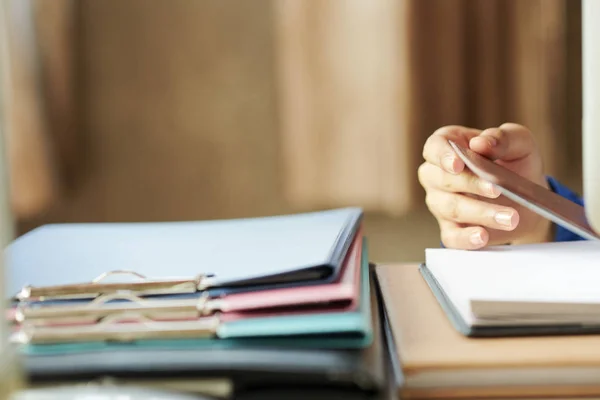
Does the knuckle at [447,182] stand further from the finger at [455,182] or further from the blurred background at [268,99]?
the blurred background at [268,99]

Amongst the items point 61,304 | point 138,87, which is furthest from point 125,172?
point 61,304

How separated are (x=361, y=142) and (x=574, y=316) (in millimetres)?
1234

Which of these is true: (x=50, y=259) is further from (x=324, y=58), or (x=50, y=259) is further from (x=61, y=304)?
(x=324, y=58)

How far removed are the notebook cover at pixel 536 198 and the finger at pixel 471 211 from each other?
7 centimetres

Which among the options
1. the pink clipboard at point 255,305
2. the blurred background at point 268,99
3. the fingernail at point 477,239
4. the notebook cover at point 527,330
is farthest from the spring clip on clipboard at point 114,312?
the blurred background at point 268,99

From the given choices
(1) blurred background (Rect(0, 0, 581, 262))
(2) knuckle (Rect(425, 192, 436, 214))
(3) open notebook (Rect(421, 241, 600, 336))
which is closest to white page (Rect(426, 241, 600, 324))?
(3) open notebook (Rect(421, 241, 600, 336))

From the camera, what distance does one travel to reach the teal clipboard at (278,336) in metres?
0.26

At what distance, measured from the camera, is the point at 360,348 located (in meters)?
0.26

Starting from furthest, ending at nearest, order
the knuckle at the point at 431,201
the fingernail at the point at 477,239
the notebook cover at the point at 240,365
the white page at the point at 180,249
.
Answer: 1. the knuckle at the point at 431,201
2. the fingernail at the point at 477,239
3. the white page at the point at 180,249
4. the notebook cover at the point at 240,365

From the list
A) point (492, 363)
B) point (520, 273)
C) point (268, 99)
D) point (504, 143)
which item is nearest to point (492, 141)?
point (504, 143)

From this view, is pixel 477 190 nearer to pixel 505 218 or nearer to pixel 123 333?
pixel 505 218

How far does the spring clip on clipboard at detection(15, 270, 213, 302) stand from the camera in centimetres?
31

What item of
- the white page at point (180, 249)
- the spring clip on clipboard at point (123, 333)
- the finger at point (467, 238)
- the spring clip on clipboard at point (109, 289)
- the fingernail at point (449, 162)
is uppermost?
→ the fingernail at point (449, 162)

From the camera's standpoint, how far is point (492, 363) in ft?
0.88
